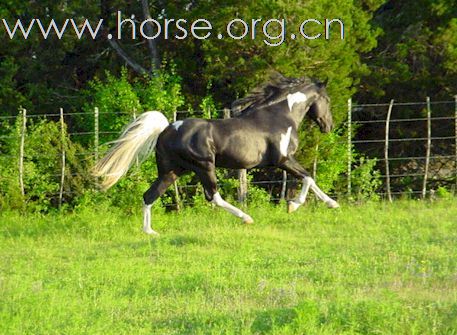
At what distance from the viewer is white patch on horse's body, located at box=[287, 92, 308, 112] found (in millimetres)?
11469

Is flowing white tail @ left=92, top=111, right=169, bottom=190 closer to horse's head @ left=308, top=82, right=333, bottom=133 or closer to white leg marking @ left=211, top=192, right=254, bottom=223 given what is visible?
white leg marking @ left=211, top=192, right=254, bottom=223

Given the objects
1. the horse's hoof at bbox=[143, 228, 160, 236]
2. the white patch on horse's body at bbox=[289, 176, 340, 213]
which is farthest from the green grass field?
the white patch on horse's body at bbox=[289, 176, 340, 213]

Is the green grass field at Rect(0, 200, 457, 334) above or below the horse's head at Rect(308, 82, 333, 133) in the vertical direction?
below

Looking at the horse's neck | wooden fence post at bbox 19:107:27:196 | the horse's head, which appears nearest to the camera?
the horse's neck

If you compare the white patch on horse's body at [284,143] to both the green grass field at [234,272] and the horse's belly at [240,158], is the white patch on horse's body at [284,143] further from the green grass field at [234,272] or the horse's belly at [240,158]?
the green grass field at [234,272]

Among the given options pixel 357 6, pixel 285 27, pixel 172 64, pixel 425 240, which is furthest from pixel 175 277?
pixel 357 6

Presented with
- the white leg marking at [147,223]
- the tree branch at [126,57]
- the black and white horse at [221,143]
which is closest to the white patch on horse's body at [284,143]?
the black and white horse at [221,143]

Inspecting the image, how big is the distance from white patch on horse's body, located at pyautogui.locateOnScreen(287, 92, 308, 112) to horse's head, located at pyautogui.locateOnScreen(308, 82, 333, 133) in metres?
0.24

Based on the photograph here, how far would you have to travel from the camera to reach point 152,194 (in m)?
11.0

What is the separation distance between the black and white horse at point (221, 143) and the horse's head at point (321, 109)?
63mm

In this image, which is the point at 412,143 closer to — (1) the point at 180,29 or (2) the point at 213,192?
(1) the point at 180,29

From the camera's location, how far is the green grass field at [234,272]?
5824mm

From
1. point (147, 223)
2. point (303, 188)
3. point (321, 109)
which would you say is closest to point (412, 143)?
point (321, 109)

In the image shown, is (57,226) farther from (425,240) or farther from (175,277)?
(425,240)
